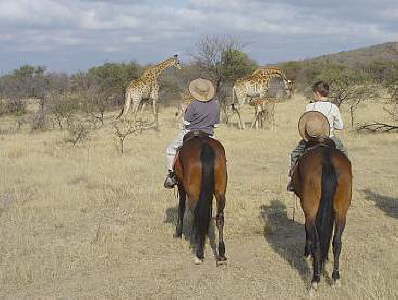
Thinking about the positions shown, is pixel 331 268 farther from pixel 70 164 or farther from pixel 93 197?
pixel 70 164

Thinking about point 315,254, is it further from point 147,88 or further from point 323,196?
point 147,88

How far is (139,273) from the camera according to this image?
19.3 ft

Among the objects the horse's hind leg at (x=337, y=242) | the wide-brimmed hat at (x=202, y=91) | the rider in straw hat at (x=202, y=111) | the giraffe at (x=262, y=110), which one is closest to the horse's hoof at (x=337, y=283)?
the horse's hind leg at (x=337, y=242)

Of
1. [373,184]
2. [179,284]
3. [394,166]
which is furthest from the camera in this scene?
[394,166]

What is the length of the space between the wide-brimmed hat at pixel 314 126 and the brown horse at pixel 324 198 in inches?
12.9

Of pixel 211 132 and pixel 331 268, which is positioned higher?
pixel 211 132

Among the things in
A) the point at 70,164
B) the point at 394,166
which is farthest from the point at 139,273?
the point at 394,166

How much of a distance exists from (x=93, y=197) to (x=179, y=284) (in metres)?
4.12

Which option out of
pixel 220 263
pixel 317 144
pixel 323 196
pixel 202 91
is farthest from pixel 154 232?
pixel 323 196

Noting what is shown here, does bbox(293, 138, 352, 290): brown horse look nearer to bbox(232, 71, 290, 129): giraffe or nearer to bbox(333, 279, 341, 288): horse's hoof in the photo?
bbox(333, 279, 341, 288): horse's hoof

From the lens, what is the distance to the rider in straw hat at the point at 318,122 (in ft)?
18.5

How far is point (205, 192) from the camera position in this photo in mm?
6039

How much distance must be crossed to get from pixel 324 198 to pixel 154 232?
309 centimetres

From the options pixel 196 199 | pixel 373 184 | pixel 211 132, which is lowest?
pixel 373 184
